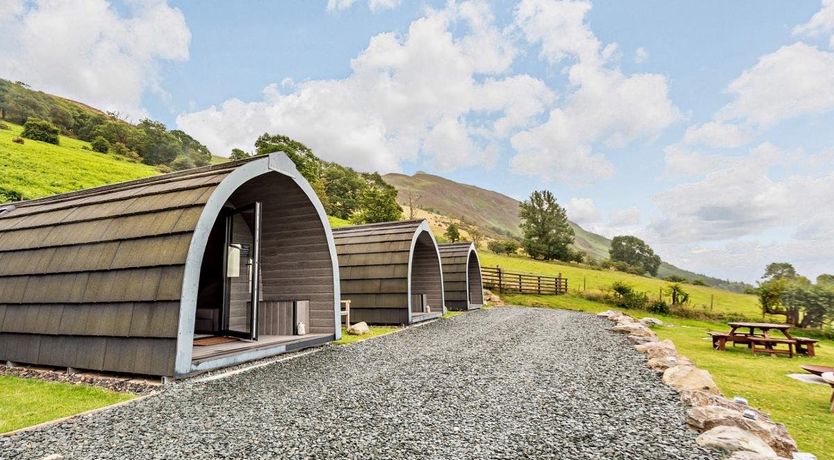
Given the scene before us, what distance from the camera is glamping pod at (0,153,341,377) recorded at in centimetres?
523

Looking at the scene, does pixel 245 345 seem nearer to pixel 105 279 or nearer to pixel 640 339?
pixel 105 279

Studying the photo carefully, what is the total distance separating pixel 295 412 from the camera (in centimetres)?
402

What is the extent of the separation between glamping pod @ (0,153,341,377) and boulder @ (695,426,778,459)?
5947mm

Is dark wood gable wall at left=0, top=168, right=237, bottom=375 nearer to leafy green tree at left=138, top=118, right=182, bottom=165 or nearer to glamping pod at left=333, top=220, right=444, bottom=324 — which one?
glamping pod at left=333, top=220, right=444, bottom=324

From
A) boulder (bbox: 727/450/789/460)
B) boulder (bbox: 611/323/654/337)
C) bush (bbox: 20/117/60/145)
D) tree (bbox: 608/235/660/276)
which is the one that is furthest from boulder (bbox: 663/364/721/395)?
tree (bbox: 608/235/660/276)

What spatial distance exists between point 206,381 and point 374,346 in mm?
3728

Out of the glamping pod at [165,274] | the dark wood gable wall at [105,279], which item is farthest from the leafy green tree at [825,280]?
the dark wood gable wall at [105,279]

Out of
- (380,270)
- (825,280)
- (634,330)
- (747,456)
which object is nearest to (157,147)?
(380,270)

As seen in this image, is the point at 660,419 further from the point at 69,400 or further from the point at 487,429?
the point at 69,400

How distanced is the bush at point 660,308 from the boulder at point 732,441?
2310 cm

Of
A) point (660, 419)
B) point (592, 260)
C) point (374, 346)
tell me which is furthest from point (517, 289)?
point (592, 260)

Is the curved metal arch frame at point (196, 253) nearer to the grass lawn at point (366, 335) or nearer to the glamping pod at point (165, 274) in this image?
the glamping pod at point (165, 274)

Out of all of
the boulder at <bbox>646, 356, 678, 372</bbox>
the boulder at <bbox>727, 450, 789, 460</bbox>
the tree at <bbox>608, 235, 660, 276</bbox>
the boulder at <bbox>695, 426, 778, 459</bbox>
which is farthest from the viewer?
the tree at <bbox>608, 235, 660, 276</bbox>

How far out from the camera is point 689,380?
5.08 metres
